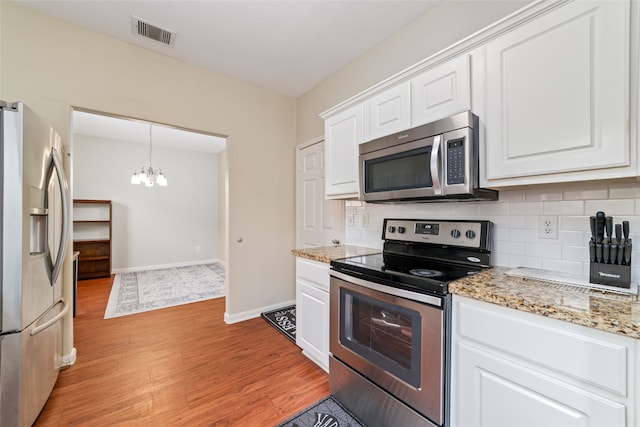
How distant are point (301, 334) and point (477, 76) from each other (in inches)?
87.9

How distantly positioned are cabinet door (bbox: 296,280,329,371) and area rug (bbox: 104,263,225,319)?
2.22m

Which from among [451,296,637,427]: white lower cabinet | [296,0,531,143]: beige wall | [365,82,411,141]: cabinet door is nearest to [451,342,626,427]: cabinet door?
[451,296,637,427]: white lower cabinet

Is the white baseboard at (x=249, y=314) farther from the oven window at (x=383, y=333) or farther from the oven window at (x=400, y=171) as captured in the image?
the oven window at (x=400, y=171)

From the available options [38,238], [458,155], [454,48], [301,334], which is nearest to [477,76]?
[454,48]

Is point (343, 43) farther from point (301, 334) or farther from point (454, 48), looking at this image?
point (301, 334)

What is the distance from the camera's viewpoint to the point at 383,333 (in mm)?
1487

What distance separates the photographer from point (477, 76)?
138 cm

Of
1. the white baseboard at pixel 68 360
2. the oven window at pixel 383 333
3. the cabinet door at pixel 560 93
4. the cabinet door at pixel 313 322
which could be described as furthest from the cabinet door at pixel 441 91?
the white baseboard at pixel 68 360

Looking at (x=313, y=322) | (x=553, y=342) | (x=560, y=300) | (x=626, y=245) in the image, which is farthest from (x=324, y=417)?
(x=626, y=245)

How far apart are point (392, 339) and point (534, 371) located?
63 cm

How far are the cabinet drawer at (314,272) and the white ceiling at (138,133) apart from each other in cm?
282

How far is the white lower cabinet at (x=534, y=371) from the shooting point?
81 centimetres

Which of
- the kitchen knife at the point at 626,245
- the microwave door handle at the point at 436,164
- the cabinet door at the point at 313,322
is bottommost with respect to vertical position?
the cabinet door at the point at 313,322

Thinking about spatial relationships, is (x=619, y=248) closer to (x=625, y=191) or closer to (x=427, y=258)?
(x=625, y=191)
